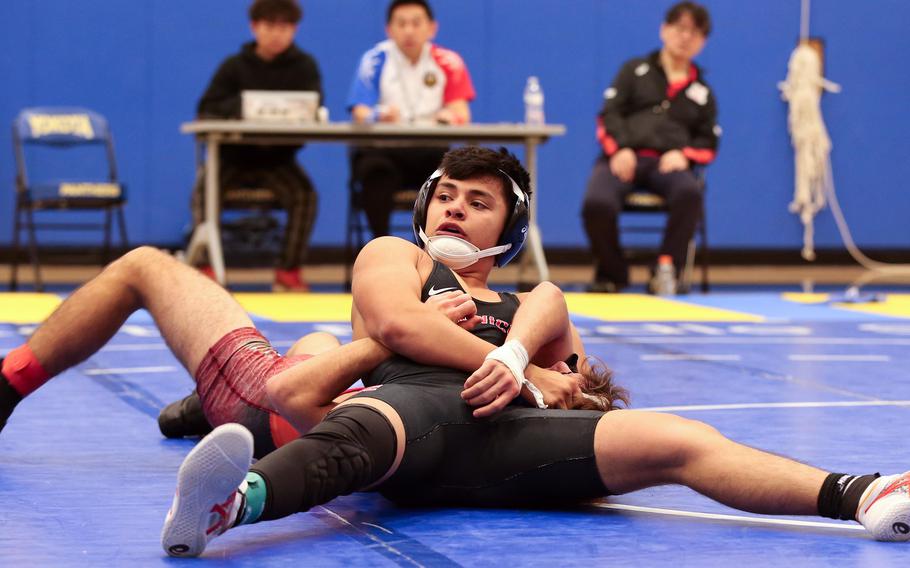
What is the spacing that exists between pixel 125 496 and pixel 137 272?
23.7 inches

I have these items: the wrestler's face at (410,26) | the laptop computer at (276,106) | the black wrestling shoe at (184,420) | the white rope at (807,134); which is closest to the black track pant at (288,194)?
the laptop computer at (276,106)

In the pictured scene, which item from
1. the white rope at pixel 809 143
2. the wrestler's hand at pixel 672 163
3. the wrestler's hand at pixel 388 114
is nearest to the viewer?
the wrestler's hand at pixel 388 114

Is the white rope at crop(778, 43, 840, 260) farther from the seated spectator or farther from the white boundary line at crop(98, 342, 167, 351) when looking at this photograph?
the white boundary line at crop(98, 342, 167, 351)

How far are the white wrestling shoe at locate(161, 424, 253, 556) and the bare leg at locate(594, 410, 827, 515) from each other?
0.77 m

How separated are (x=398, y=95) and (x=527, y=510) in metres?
6.41

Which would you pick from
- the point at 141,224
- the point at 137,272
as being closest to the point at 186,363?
the point at 137,272

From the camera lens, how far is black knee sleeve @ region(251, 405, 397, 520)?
2.46 metres

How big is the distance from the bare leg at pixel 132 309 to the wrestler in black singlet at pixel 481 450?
1.98 ft

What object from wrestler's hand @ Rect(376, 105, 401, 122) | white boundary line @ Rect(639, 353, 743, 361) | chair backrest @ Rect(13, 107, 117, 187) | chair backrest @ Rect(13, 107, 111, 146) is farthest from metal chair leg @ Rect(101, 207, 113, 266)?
white boundary line @ Rect(639, 353, 743, 361)

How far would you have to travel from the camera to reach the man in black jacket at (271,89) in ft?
29.8

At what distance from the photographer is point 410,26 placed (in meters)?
8.82

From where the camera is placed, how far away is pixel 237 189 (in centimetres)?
914

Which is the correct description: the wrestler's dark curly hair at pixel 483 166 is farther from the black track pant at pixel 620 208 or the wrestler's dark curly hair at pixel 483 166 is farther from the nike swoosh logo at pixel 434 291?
the black track pant at pixel 620 208

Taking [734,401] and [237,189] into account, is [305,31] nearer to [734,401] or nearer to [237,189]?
[237,189]
